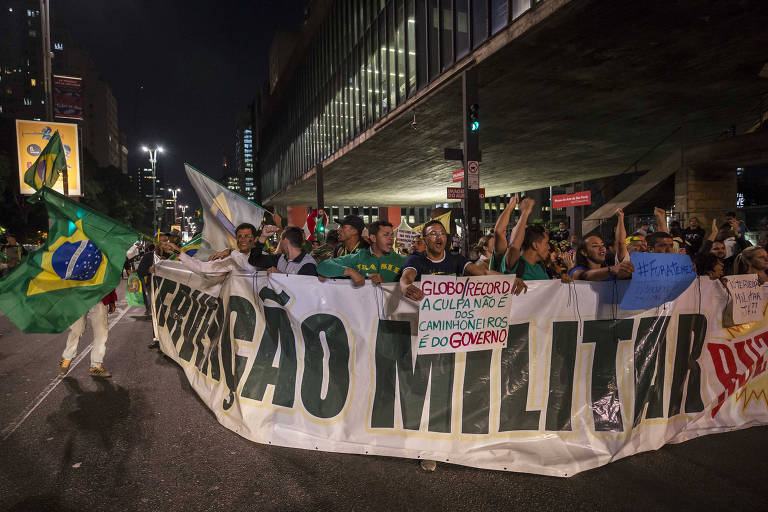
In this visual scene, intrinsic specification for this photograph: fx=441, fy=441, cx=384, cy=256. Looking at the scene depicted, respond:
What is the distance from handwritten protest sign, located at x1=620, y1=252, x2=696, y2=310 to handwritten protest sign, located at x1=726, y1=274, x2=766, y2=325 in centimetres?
89

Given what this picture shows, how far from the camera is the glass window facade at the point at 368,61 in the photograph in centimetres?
1304

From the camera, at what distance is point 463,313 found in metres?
3.46

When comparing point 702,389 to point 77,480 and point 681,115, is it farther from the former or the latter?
point 681,115

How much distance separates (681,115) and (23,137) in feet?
83.3

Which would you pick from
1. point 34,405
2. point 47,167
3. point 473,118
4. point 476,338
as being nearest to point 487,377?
point 476,338

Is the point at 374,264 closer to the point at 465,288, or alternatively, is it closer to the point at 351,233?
the point at 351,233

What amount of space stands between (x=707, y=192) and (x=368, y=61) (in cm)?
1570

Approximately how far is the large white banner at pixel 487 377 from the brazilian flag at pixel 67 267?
5.34ft

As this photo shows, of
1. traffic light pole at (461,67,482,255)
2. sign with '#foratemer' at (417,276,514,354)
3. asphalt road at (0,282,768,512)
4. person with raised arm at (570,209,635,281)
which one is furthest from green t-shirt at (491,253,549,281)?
traffic light pole at (461,67,482,255)

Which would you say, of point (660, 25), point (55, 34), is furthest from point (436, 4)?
point (55, 34)

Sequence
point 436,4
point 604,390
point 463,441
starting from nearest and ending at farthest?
point 463,441, point 604,390, point 436,4

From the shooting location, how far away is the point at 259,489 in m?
3.14

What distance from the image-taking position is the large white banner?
139 inches

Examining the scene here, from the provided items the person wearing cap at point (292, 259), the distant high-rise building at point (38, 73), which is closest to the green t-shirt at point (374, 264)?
the person wearing cap at point (292, 259)
